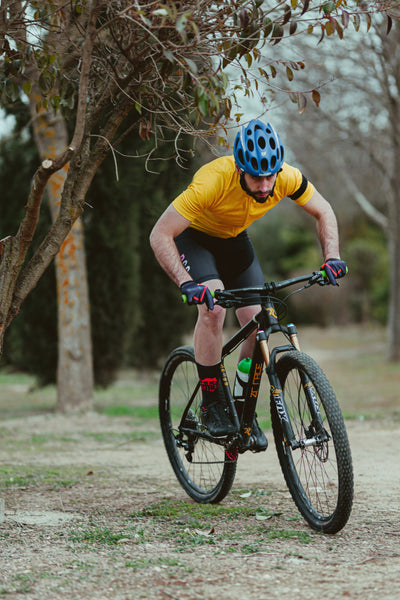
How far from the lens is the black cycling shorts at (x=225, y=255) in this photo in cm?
430

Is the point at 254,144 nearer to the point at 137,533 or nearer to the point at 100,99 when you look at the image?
the point at 100,99

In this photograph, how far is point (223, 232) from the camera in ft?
14.3

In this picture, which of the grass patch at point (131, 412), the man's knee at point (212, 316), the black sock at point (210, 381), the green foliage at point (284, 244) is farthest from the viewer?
the green foliage at point (284, 244)

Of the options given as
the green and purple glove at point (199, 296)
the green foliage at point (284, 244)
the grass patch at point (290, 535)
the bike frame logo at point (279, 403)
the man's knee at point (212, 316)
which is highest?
the green foliage at point (284, 244)

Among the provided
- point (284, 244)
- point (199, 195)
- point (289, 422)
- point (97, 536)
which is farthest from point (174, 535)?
point (284, 244)

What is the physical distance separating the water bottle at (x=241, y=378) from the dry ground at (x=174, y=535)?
647 mm

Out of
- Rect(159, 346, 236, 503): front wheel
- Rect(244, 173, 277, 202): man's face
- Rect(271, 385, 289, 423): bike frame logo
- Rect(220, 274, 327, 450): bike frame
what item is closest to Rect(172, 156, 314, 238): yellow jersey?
Answer: Rect(244, 173, 277, 202): man's face

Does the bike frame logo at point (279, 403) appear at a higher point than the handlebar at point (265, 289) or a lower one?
lower

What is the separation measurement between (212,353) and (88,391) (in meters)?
4.90

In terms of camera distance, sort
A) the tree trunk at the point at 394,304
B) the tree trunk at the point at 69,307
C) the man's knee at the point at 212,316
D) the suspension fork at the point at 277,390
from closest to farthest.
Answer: the suspension fork at the point at 277,390, the man's knee at the point at 212,316, the tree trunk at the point at 69,307, the tree trunk at the point at 394,304

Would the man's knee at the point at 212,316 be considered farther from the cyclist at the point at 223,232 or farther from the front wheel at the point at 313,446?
the front wheel at the point at 313,446

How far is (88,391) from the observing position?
29.2ft

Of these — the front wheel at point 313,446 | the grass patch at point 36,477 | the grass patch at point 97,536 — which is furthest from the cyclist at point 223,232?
the grass patch at point 36,477

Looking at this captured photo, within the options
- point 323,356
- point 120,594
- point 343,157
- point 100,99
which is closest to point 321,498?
point 120,594
